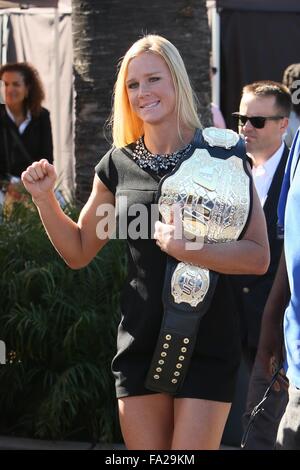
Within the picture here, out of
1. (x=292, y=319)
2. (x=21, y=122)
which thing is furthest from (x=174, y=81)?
(x=21, y=122)

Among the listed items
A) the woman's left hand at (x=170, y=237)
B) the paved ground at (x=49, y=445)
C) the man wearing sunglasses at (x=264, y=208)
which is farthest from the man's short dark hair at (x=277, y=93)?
the woman's left hand at (x=170, y=237)

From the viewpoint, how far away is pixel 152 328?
3.66 meters

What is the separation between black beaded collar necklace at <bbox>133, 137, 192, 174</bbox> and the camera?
376 cm

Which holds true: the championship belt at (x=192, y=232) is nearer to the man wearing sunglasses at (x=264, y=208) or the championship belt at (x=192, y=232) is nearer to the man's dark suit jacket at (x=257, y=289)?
the man wearing sunglasses at (x=264, y=208)

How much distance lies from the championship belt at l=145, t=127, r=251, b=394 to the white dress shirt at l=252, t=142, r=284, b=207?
56.2 inches

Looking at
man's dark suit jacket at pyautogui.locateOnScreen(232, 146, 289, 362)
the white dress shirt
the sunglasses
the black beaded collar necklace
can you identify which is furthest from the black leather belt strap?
the sunglasses

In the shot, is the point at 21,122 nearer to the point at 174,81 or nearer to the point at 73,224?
the point at 73,224

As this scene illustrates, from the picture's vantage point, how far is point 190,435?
3.56 meters

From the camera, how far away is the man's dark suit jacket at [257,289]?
198 inches

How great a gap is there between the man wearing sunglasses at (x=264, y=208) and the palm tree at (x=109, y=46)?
3.85ft

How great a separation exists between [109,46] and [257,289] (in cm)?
245

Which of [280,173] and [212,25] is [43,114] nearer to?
[212,25]

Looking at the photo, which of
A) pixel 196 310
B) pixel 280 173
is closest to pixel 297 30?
pixel 280 173

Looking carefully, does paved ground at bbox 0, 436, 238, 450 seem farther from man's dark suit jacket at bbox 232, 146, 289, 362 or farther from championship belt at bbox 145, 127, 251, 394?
championship belt at bbox 145, 127, 251, 394
